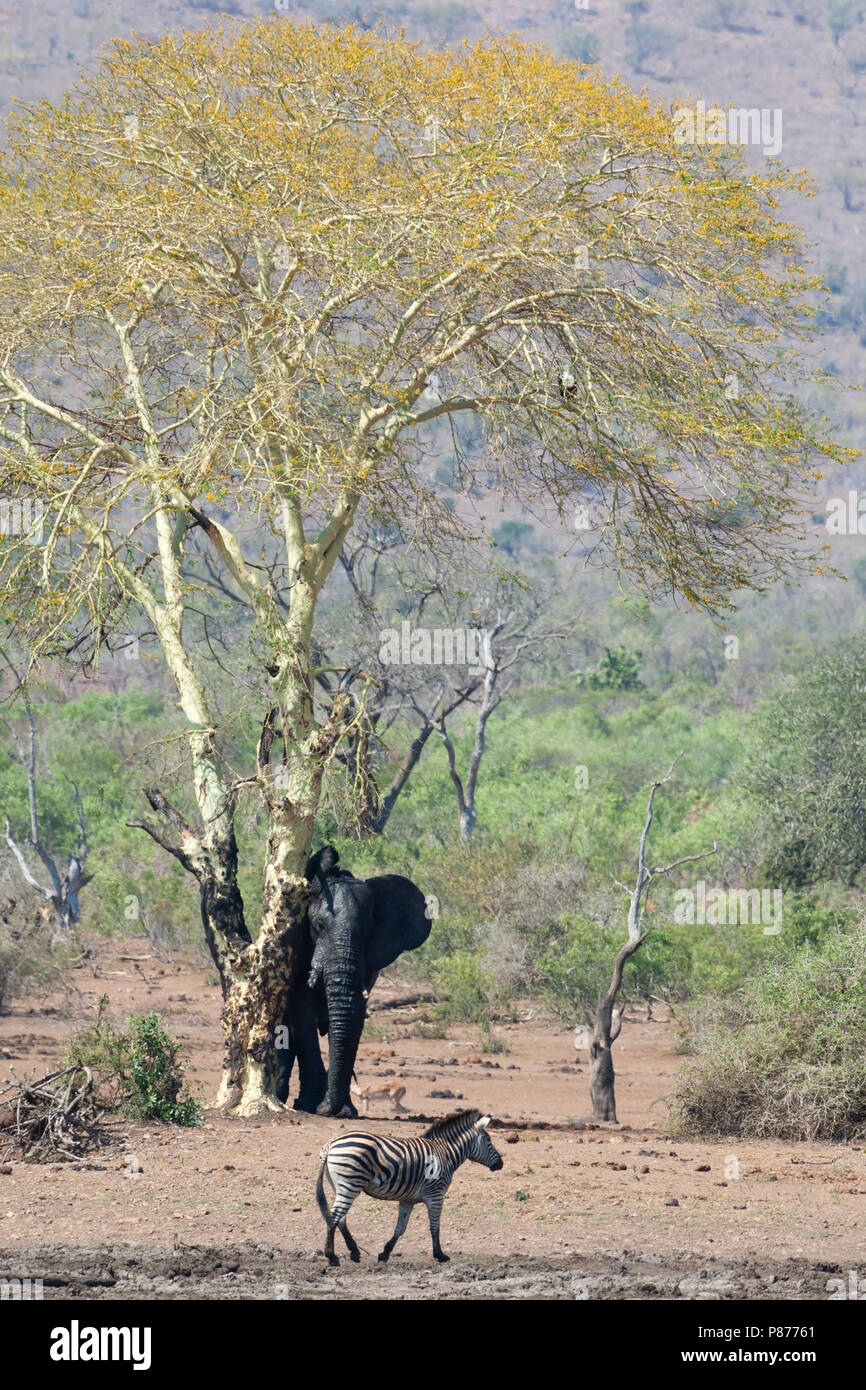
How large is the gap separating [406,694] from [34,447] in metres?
15.9

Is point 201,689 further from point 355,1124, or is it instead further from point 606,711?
point 606,711

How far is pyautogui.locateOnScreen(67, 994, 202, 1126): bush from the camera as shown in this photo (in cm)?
1061

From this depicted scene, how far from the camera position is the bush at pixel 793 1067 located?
11.3 m

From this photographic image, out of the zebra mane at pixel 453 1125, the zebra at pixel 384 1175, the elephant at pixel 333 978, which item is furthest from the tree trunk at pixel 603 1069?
the zebra at pixel 384 1175

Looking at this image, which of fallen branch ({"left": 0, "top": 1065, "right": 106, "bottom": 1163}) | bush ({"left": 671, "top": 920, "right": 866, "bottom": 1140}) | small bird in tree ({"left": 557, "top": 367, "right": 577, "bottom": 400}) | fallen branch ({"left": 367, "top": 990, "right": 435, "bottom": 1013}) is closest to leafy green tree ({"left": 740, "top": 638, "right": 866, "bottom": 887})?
fallen branch ({"left": 367, "top": 990, "right": 435, "bottom": 1013})

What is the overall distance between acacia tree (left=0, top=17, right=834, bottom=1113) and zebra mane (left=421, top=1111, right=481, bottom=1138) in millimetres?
3936

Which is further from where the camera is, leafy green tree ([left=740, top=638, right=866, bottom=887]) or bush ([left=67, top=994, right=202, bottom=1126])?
leafy green tree ([left=740, top=638, right=866, bottom=887])

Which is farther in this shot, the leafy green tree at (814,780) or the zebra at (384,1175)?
the leafy green tree at (814,780)

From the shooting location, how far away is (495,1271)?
7.15 meters

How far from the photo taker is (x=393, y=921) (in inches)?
487

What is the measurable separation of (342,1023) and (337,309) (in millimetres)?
5391

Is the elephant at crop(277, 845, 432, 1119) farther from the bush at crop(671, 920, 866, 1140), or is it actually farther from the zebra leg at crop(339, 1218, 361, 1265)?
the zebra leg at crop(339, 1218, 361, 1265)

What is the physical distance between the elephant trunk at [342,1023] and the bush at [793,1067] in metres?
2.58

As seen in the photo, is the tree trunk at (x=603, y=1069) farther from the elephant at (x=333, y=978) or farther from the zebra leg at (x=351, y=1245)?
the zebra leg at (x=351, y=1245)
